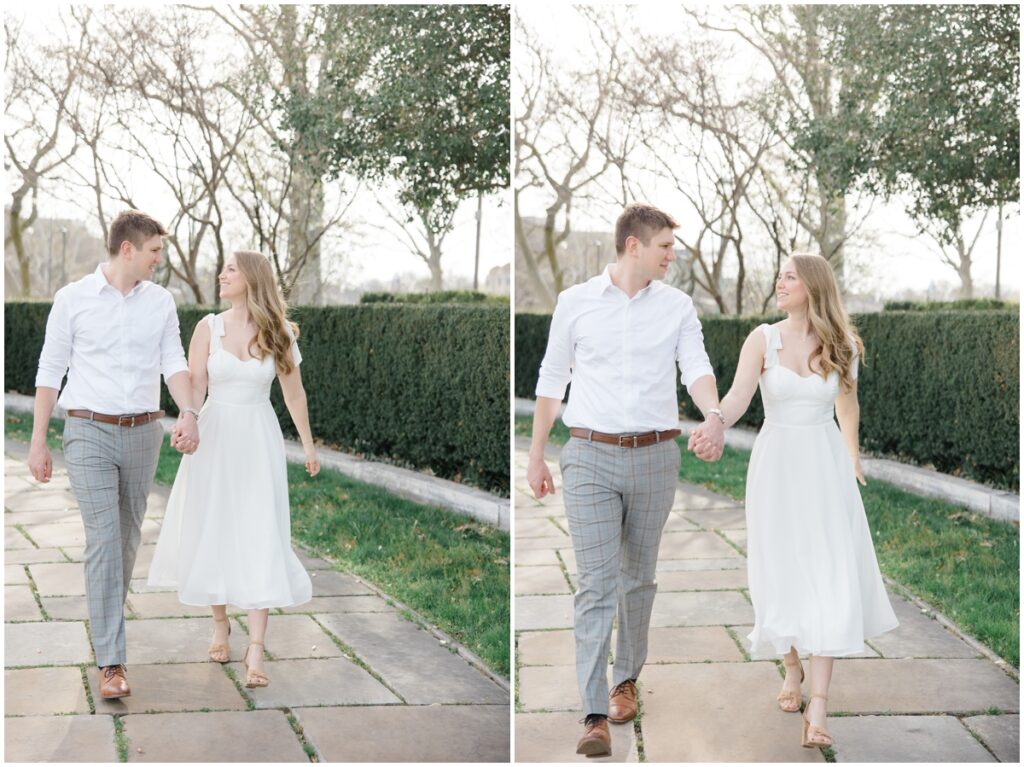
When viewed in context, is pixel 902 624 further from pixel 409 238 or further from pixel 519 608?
pixel 409 238

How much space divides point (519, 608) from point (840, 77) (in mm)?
5843

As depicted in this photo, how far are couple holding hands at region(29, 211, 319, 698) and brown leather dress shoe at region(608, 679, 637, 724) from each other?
1.15 meters

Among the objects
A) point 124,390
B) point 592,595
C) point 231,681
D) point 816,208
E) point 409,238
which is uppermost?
point 816,208

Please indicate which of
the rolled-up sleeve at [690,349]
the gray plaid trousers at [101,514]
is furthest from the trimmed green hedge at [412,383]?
the rolled-up sleeve at [690,349]

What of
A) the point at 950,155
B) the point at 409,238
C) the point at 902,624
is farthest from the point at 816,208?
the point at 902,624

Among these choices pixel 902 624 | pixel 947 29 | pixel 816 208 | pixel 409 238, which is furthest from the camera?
pixel 816 208

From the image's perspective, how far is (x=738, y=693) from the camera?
11.3 feet

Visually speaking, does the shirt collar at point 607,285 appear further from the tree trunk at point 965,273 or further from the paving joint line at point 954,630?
the tree trunk at point 965,273

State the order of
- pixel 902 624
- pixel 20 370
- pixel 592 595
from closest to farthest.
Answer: pixel 592 595 < pixel 902 624 < pixel 20 370

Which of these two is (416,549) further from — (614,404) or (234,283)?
(614,404)

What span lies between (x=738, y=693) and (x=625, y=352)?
1226 mm

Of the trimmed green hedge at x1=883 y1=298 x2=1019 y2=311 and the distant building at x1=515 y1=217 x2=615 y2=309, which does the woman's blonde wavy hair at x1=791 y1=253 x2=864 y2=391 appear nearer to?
the distant building at x1=515 y1=217 x2=615 y2=309

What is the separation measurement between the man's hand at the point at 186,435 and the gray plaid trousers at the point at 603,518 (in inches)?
46.8

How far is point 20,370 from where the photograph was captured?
778 cm
